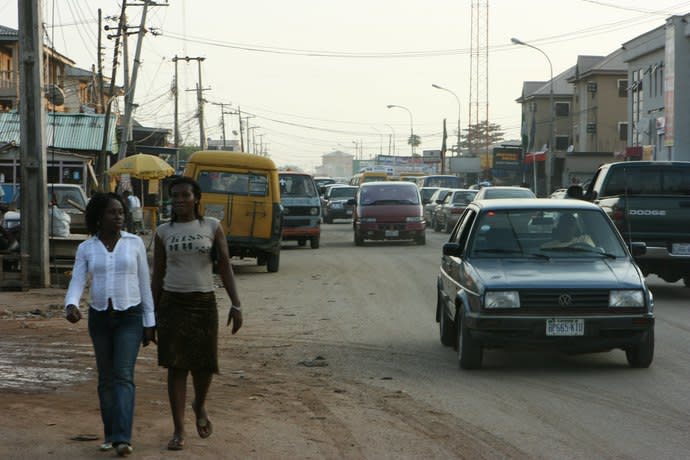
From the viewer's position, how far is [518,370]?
10672 mm

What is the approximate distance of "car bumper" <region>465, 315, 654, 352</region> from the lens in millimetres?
10164

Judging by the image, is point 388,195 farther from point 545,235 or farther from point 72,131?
point 545,235

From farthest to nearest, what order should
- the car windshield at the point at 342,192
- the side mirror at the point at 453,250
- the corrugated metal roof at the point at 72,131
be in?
1. the car windshield at the point at 342,192
2. the corrugated metal roof at the point at 72,131
3. the side mirror at the point at 453,250

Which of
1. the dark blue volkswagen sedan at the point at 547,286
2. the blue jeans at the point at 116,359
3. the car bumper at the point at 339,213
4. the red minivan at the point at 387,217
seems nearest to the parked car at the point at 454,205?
the red minivan at the point at 387,217

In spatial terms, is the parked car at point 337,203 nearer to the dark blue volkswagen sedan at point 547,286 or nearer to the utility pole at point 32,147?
the utility pole at point 32,147

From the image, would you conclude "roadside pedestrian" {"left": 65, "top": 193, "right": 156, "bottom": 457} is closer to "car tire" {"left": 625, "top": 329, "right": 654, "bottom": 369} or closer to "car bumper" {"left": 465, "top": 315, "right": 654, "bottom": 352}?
"car bumper" {"left": 465, "top": 315, "right": 654, "bottom": 352}

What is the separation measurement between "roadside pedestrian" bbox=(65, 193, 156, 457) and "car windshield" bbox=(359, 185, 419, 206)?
26.8 metres

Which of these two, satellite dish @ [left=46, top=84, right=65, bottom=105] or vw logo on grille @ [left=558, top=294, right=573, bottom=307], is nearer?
vw logo on grille @ [left=558, top=294, right=573, bottom=307]

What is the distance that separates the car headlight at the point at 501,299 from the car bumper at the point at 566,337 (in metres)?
0.11

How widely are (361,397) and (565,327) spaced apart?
6.75 feet

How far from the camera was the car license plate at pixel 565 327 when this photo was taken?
10.1 m

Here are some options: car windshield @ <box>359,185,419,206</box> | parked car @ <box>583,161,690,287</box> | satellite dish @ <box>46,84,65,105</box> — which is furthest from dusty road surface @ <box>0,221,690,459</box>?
satellite dish @ <box>46,84,65,105</box>

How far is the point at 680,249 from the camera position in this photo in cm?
1728

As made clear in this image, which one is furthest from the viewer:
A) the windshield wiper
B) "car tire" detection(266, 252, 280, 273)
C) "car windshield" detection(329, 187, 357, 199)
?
"car windshield" detection(329, 187, 357, 199)
